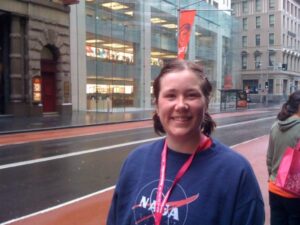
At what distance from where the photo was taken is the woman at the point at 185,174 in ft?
6.45

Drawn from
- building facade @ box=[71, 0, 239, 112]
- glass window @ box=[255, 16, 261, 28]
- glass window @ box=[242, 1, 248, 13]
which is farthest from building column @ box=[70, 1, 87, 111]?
glass window @ box=[242, 1, 248, 13]

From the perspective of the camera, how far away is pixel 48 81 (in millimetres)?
29562

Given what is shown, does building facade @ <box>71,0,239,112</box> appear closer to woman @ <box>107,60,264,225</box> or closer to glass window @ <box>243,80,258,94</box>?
woman @ <box>107,60,264,225</box>

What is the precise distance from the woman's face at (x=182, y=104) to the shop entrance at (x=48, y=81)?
27663 millimetres

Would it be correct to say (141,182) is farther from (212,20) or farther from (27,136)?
(212,20)

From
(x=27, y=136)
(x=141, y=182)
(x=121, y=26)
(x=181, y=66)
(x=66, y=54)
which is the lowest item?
(x=27, y=136)

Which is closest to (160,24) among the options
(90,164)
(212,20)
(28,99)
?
(212,20)

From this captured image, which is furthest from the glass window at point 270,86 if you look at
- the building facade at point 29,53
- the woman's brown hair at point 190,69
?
the woman's brown hair at point 190,69

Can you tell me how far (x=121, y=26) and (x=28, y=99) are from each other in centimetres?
1471

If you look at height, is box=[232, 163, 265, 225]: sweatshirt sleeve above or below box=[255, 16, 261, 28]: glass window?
below

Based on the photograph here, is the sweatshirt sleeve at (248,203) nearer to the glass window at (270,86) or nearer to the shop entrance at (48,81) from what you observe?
the shop entrance at (48,81)

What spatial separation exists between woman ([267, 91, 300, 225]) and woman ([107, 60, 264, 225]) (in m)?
1.80

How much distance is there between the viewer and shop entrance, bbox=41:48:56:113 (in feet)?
95.2

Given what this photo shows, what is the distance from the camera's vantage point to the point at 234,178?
2.00 meters
